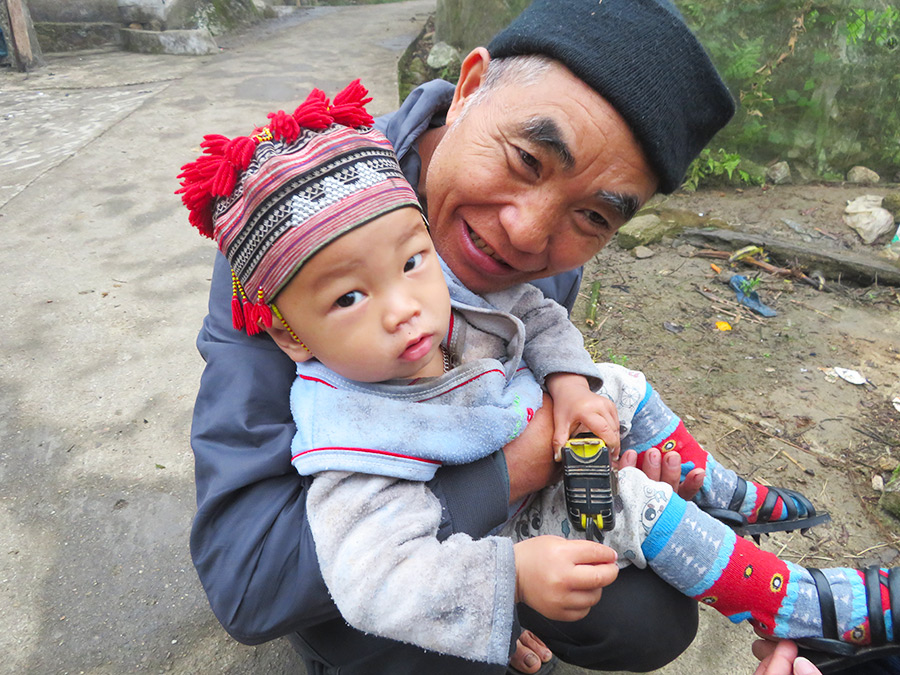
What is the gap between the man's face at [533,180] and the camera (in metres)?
1.54

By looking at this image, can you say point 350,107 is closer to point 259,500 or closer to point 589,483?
point 259,500

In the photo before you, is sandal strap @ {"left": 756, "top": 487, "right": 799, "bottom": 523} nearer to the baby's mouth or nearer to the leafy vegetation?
the baby's mouth

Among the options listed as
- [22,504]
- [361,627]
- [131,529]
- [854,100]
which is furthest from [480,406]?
[854,100]

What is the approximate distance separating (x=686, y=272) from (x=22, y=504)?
165 inches

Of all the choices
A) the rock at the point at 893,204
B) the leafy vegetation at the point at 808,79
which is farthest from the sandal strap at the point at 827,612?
the leafy vegetation at the point at 808,79

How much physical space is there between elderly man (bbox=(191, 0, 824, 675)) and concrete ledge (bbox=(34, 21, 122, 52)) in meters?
10.3

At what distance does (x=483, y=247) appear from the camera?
5.50ft

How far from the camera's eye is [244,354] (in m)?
1.47

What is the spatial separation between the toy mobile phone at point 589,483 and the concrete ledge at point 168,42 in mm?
10100

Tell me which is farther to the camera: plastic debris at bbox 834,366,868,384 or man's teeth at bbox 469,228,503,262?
plastic debris at bbox 834,366,868,384

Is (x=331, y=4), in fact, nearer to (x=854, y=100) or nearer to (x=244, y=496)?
(x=854, y=100)

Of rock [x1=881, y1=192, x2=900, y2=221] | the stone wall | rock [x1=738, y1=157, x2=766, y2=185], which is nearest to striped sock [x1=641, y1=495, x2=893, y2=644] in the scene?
rock [x1=881, y1=192, x2=900, y2=221]

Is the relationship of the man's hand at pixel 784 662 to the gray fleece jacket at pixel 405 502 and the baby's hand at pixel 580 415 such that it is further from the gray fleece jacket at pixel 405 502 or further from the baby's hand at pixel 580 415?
the gray fleece jacket at pixel 405 502

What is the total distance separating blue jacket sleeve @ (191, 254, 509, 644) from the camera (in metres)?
1.33
